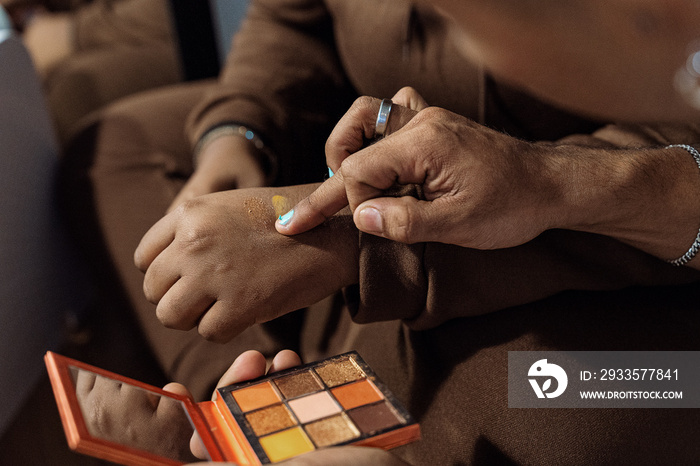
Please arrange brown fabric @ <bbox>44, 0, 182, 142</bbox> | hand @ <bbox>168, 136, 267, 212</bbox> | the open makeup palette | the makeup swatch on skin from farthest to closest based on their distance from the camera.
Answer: brown fabric @ <bbox>44, 0, 182, 142</bbox>, hand @ <bbox>168, 136, 267, 212</bbox>, the makeup swatch on skin, the open makeup palette

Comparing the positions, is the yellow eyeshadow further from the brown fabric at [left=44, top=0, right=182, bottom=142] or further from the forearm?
the brown fabric at [left=44, top=0, right=182, bottom=142]

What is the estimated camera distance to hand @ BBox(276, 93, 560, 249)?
1.25ft

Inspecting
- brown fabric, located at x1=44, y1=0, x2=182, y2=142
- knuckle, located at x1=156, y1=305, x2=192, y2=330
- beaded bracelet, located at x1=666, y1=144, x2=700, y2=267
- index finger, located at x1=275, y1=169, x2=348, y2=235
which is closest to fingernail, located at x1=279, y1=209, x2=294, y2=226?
index finger, located at x1=275, y1=169, x2=348, y2=235

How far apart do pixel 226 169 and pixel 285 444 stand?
0.33 metres

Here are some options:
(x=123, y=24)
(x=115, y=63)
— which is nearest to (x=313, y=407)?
(x=115, y=63)

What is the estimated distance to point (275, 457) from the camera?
1.17 ft

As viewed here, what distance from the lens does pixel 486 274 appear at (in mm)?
454

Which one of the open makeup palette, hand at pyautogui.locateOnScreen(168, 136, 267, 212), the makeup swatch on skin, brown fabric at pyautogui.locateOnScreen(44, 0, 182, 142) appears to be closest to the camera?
the open makeup palette

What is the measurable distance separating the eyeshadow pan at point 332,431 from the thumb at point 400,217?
129mm

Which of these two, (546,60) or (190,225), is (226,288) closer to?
(190,225)

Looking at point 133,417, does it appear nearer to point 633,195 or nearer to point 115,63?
point 633,195

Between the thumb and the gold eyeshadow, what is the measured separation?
0.35 ft

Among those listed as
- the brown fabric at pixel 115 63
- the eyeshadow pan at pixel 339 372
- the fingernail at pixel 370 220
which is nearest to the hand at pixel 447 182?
the fingernail at pixel 370 220

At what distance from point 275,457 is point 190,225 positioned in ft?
0.62
